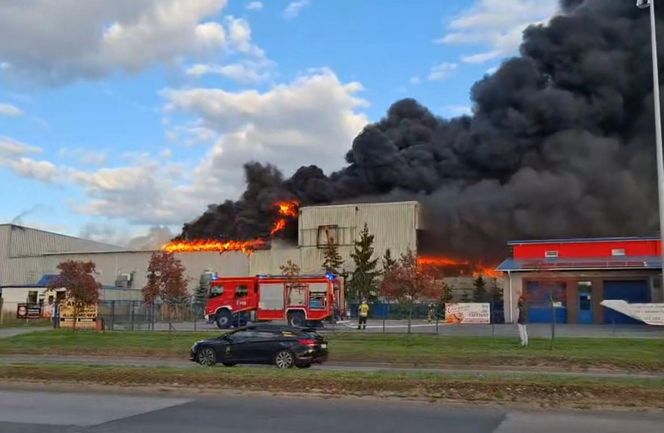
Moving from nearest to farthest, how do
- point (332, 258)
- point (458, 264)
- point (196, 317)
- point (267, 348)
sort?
point (267, 348), point (196, 317), point (332, 258), point (458, 264)

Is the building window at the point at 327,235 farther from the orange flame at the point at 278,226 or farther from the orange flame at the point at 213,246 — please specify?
the orange flame at the point at 213,246

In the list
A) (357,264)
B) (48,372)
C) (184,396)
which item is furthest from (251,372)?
(357,264)

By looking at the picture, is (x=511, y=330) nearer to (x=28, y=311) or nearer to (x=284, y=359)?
(x=284, y=359)

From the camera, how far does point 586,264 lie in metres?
38.0

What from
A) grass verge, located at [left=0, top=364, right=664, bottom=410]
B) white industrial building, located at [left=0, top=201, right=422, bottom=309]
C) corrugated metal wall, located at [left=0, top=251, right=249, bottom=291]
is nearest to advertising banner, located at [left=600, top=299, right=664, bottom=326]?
grass verge, located at [left=0, top=364, right=664, bottom=410]

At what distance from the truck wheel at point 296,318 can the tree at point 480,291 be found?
21.4m

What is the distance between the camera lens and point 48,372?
573 inches

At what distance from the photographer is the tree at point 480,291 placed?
5250 cm

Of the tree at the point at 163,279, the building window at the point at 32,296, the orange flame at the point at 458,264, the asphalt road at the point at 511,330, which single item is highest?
the orange flame at the point at 458,264

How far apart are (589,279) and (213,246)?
36.6 meters

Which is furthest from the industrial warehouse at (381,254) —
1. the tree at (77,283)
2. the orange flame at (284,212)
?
the tree at (77,283)

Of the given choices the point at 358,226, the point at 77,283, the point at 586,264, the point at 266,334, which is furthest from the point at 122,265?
the point at 266,334

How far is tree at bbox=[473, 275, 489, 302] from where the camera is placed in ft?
172

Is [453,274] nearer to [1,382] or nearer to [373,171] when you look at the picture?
[373,171]
